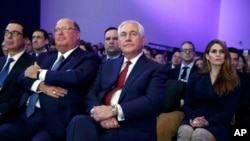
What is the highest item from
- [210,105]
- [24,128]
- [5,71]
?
[5,71]

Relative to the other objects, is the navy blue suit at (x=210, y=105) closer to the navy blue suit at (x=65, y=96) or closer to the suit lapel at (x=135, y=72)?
the suit lapel at (x=135, y=72)

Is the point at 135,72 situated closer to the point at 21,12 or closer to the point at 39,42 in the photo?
the point at 39,42

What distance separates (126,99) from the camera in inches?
93.8

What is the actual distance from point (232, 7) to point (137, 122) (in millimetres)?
8019

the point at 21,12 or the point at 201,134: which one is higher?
the point at 21,12

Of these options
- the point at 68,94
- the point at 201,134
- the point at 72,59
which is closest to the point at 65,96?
the point at 68,94

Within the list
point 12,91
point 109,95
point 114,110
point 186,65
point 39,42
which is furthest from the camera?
point 186,65

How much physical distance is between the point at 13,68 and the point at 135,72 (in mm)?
1145

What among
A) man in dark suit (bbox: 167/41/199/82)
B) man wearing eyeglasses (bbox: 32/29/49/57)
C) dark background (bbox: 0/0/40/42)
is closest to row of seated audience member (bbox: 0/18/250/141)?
man wearing eyeglasses (bbox: 32/29/49/57)

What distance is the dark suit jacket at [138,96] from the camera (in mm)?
2275

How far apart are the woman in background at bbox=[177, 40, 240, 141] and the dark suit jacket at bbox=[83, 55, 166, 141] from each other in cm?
58

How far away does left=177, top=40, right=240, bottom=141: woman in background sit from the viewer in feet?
9.33

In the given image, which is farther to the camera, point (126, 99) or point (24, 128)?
point (24, 128)

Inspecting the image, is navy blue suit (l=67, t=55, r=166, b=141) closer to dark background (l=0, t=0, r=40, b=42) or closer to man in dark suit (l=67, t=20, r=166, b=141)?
man in dark suit (l=67, t=20, r=166, b=141)
